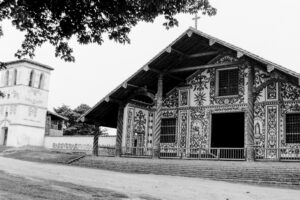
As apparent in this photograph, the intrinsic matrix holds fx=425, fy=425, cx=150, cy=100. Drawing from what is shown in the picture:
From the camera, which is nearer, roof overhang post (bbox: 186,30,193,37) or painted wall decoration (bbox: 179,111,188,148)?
roof overhang post (bbox: 186,30,193,37)

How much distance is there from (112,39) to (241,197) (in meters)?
5.95

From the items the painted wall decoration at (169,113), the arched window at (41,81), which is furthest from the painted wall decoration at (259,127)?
the arched window at (41,81)

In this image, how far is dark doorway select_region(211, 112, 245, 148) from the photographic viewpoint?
938 inches

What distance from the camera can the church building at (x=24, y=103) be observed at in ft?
150

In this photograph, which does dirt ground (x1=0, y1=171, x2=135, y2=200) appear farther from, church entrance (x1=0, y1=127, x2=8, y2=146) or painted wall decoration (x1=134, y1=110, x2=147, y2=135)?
church entrance (x1=0, y1=127, x2=8, y2=146)

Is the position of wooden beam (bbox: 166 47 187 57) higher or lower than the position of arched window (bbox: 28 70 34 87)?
lower

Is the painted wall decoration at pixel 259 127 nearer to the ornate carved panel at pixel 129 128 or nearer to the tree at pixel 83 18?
the ornate carved panel at pixel 129 128

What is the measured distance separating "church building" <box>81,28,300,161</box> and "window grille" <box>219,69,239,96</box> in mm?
37

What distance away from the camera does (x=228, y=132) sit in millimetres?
24484

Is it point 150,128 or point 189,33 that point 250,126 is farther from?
point 150,128

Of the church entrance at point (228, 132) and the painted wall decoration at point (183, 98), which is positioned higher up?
the painted wall decoration at point (183, 98)

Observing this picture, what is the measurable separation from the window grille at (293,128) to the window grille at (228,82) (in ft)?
10.5

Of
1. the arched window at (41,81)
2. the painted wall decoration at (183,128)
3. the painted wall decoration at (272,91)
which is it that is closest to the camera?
the painted wall decoration at (272,91)

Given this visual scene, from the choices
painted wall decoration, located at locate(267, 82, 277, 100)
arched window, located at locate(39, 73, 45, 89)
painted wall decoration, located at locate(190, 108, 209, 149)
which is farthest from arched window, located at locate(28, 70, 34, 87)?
painted wall decoration, located at locate(267, 82, 277, 100)
